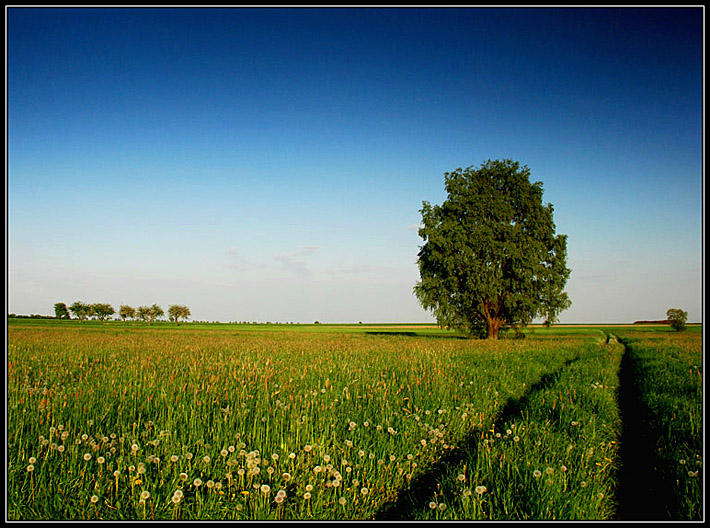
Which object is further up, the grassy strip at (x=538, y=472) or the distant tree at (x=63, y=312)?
the grassy strip at (x=538, y=472)

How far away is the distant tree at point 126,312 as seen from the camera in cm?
13888

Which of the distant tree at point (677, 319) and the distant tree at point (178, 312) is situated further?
the distant tree at point (178, 312)

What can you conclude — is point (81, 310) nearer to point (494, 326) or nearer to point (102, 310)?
point (102, 310)

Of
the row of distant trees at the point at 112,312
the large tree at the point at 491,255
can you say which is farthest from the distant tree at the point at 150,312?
the large tree at the point at 491,255

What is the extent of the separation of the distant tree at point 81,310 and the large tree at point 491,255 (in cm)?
11804

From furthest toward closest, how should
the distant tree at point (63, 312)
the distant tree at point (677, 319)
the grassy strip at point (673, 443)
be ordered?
1. the distant tree at point (63, 312)
2. the distant tree at point (677, 319)
3. the grassy strip at point (673, 443)

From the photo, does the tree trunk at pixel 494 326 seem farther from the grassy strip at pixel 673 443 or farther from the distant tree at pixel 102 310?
the distant tree at pixel 102 310

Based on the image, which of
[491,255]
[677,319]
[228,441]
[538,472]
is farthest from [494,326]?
[677,319]

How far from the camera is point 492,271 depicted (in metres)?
31.8

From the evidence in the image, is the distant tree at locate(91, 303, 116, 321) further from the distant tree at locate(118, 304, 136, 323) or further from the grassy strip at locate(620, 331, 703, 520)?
the grassy strip at locate(620, 331, 703, 520)

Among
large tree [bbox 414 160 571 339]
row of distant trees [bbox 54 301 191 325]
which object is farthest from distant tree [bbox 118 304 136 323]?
large tree [bbox 414 160 571 339]

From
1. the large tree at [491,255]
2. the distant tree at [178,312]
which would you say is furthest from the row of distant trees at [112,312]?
the large tree at [491,255]

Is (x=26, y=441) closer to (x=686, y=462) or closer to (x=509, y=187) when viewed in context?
(x=686, y=462)

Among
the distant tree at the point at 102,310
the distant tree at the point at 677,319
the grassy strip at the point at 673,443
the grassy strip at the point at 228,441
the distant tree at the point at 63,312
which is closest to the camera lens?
the grassy strip at the point at 228,441
